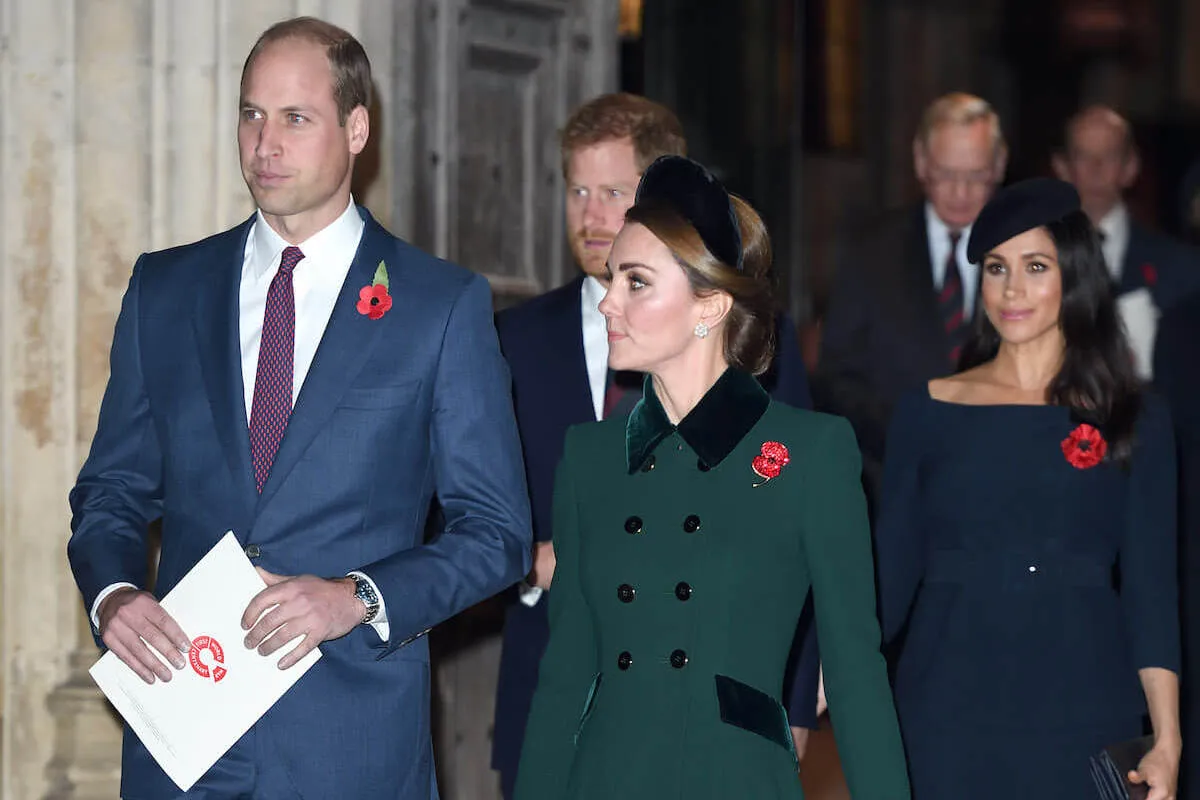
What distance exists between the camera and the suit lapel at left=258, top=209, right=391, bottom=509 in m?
3.17

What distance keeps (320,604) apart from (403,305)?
0.59 metres

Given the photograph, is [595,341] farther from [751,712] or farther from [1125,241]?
[1125,241]

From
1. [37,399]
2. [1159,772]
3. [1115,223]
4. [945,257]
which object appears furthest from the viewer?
[1115,223]

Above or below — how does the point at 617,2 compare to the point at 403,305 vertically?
above

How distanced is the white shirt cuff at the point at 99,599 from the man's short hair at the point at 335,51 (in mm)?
900

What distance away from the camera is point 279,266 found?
3336mm

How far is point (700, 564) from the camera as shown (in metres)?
3.13

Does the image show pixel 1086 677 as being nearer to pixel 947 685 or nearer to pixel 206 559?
pixel 947 685

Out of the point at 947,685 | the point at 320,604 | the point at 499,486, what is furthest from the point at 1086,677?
the point at 320,604

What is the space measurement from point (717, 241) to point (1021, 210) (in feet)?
4.88

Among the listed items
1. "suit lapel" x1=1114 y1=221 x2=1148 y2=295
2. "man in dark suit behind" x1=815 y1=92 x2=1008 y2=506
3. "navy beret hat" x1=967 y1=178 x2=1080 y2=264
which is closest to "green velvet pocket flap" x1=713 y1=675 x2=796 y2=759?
"navy beret hat" x1=967 y1=178 x2=1080 y2=264

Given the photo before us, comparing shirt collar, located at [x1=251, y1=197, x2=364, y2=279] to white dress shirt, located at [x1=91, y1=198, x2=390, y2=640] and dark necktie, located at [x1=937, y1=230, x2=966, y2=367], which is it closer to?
white dress shirt, located at [x1=91, y1=198, x2=390, y2=640]

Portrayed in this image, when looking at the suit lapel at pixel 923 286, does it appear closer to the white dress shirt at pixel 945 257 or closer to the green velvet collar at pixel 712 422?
the white dress shirt at pixel 945 257

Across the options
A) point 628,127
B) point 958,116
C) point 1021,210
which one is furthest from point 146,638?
point 958,116
